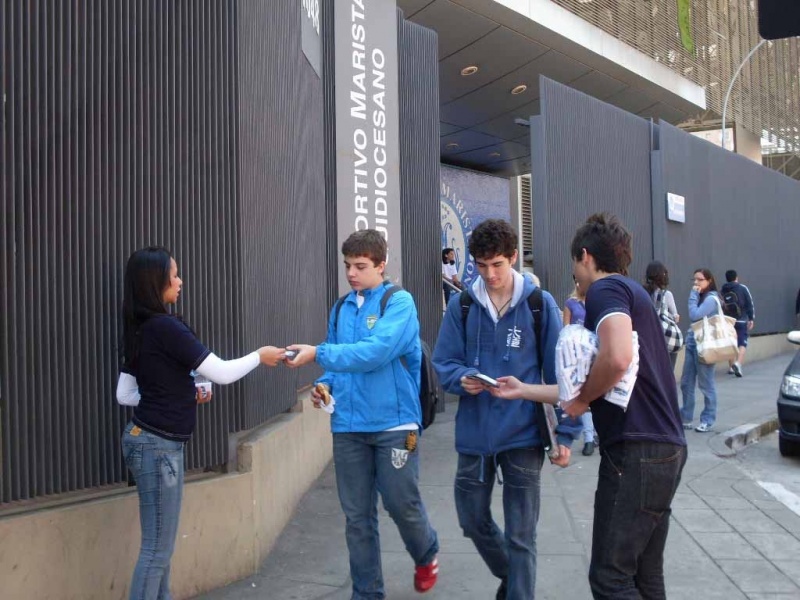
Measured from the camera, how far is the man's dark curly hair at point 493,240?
149 inches

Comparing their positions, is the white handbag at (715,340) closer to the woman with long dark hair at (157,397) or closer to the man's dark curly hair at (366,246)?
the man's dark curly hair at (366,246)

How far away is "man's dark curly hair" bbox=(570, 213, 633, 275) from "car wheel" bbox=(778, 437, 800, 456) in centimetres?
662

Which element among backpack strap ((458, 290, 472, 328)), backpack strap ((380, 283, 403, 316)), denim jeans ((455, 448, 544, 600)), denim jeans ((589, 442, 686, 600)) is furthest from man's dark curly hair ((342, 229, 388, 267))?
denim jeans ((589, 442, 686, 600))

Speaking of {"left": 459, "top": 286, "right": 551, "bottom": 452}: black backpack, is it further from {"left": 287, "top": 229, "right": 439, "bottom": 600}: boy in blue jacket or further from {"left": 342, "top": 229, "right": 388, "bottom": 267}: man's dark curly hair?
{"left": 342, "top": 229, "right": 388, "bottom": 267}: man's dark curly hair

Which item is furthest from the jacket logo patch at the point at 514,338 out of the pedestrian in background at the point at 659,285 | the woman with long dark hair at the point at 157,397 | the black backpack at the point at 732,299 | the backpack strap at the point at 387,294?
the black backpack at the point at 732,299

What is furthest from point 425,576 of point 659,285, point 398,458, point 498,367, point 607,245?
point 659,285

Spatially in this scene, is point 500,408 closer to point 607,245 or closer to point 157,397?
point 607,245

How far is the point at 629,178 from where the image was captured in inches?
565

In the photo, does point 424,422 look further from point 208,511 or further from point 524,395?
point 208,511

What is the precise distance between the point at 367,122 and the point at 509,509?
5801 mm

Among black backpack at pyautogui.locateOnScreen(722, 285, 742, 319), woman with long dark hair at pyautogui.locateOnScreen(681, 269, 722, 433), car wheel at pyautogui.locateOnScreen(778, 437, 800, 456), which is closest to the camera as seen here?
car wheel at pyautogui.locateOnScreen(778, 437, 800, 456)

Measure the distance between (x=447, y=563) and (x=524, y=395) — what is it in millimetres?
1979

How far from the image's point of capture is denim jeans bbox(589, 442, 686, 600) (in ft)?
9.75

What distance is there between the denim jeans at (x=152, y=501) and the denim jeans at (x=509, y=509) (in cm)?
136
